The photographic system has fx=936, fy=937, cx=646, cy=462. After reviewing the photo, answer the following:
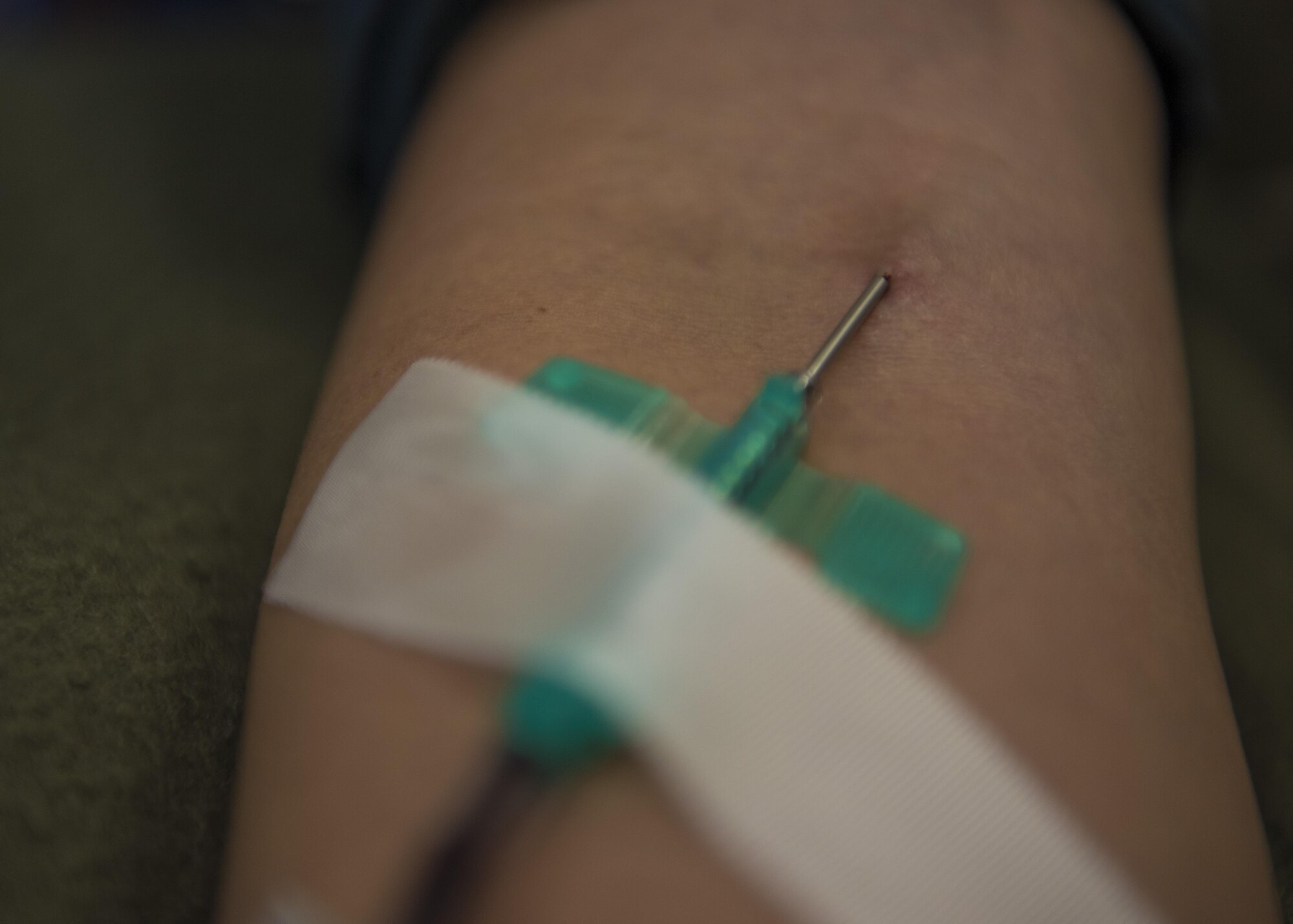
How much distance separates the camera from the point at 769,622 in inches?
15.4

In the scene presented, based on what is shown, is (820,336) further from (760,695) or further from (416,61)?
(416,61)

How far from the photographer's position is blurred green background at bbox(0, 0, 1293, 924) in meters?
0.52

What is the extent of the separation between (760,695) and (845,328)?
0.25 metres

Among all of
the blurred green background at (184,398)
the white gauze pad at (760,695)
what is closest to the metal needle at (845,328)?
the white gauze pad at (760,695)

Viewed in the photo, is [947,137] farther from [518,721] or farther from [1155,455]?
[518,721]

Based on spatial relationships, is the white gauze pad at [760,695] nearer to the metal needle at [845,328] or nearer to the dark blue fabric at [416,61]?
the metal needle at [845,328]


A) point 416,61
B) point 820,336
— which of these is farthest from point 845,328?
point 416,61

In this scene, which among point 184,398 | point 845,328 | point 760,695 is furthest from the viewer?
point 184,398

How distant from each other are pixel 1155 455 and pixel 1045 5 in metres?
0.41

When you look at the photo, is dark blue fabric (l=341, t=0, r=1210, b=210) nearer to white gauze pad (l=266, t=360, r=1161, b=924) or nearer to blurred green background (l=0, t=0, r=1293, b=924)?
blurred green background (l=0, t=0, r=1293, b=924)

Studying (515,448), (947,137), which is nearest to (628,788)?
(515,448)

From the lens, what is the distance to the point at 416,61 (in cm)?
82

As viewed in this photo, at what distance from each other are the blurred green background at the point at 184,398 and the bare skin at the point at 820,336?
0.36ft

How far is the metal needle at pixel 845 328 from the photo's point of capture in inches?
20.0
